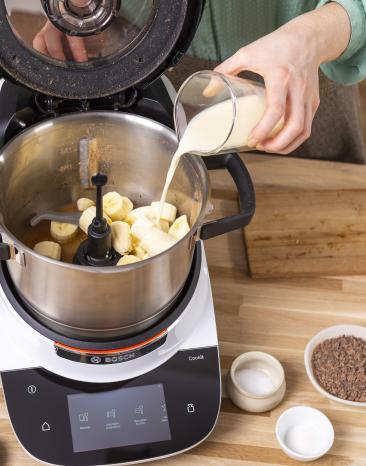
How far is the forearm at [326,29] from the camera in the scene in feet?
3.92

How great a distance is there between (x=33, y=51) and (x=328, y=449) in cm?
72

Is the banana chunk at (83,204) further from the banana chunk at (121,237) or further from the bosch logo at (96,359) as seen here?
the bosch logo at (96,359)

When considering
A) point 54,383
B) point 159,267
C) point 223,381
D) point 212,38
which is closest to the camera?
point 159,267

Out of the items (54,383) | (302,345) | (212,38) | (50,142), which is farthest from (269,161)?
(54,383)

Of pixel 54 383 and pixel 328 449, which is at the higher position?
pixel 54 383

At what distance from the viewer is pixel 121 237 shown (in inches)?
47.4

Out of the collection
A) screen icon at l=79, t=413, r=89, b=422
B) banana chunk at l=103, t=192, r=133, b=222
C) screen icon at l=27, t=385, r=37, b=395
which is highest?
banana chunk at l=103, t=192, r=133, b=222

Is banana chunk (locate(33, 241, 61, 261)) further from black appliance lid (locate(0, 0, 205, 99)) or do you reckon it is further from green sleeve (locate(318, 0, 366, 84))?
green sleeve (locate(318, 0, 366, 84))

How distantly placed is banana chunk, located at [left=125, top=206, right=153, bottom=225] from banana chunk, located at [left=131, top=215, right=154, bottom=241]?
21mm

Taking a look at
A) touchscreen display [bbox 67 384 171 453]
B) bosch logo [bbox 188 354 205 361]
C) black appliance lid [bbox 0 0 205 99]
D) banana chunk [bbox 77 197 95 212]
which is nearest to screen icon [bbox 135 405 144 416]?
touchscreen display [bbox 67 384 171 453]

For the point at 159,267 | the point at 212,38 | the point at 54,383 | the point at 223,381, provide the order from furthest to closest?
the point at 212,38 → the point at 223,381 → the point at 54,383 → the point at 159,267

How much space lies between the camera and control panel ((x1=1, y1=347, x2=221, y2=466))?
1.14 m

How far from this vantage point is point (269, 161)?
1621 mm

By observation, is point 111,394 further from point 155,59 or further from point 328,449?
point 155,59
